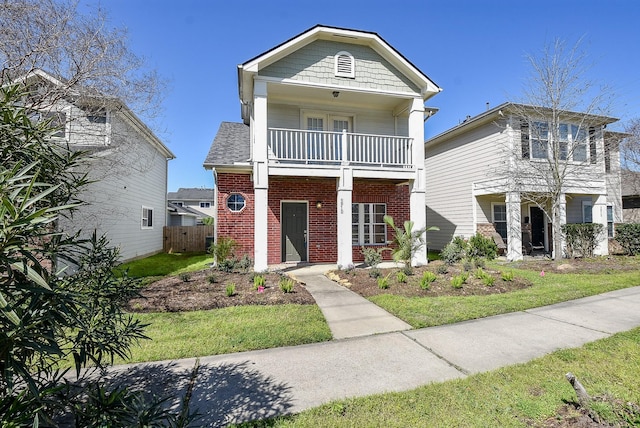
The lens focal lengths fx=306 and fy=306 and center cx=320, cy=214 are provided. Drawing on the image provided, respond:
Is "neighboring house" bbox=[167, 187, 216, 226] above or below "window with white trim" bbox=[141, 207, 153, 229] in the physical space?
above

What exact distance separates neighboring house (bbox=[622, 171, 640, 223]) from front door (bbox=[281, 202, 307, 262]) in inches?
715

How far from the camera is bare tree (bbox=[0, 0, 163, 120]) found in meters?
6.91

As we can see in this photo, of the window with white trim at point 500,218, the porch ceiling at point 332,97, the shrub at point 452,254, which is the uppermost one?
the porch ceiling at point 332,97

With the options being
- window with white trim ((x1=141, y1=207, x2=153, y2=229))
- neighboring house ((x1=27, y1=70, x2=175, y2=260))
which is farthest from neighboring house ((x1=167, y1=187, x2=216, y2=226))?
window with white trim ((x1=141, y1=207, x2=153, y2=229))

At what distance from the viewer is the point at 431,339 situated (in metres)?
4.51

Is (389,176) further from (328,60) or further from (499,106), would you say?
(499,106)

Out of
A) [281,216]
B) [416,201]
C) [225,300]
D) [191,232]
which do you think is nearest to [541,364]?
[225,300]

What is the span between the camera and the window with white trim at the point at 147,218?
1534 cm

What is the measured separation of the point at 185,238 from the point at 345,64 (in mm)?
13392

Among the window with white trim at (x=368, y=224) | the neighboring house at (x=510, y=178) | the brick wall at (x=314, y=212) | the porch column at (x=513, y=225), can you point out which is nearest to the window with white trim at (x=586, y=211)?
the neighboring house at (x=510, y=178)

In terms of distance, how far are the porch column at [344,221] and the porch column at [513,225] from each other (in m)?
6.93

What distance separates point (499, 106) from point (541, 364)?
11.8m

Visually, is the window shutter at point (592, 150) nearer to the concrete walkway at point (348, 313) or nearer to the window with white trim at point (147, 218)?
the concrete walkway at point (348, 313)

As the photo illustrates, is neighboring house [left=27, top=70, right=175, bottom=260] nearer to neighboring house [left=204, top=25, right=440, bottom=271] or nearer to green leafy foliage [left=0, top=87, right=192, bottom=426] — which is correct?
green leafy foliage [left=0, top=87, right=192, bottom=426]
